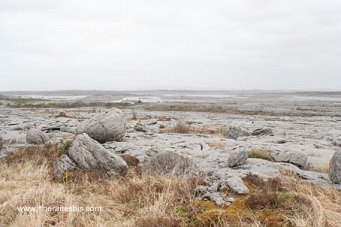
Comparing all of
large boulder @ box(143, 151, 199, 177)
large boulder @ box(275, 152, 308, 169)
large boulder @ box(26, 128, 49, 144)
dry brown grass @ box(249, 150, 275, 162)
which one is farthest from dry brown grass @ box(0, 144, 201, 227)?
large boulder @ box(26, 128, 49, 144)

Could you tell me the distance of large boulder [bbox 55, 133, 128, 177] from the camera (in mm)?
9641

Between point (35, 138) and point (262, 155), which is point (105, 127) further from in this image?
point (262, 155)

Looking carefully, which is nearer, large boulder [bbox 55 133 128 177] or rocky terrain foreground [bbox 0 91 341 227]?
rocky terrain foreground [bbox 0 91 341 227]

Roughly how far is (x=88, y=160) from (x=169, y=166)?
7.24 ft

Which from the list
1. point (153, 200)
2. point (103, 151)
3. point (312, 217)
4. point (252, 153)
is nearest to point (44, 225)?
point (153, 200)

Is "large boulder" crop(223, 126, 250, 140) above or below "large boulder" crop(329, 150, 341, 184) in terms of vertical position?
below

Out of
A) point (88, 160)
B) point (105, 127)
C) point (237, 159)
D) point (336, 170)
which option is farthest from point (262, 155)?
point (105, 127)

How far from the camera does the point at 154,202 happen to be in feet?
23.3

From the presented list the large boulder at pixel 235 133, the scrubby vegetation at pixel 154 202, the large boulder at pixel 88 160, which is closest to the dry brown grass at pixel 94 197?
the scrubby vegetation at pixel 154 202

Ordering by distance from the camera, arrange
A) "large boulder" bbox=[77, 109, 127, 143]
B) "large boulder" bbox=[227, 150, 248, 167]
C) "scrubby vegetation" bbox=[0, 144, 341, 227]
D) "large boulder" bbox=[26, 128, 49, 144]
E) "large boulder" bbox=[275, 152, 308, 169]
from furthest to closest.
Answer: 1. "large boulder" bbox=[26, 128, 49, 144]
2. "large boulder" bbox=[77, 109, 127, 143]
3. "large boulder" bbox=[275, 152, 308, 169]
4. "large boulder" bbox=[227, 150, 248, 167]
5. "scrubby vegetation" bbox=[0, 144, 341, 227]

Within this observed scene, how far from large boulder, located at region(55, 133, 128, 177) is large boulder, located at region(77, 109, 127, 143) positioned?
417 cm

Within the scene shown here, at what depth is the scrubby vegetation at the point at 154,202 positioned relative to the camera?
6.27 meters

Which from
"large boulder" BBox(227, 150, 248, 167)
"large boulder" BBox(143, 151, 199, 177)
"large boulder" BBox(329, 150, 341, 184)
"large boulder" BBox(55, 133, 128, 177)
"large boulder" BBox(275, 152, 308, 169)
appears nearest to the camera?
"large boulder" BBox(329, 150, 341, 184)

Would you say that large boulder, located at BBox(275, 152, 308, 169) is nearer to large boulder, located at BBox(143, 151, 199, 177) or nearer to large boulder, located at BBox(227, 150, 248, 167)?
large boulder, located at BBox(227, 150, 248, 167)
